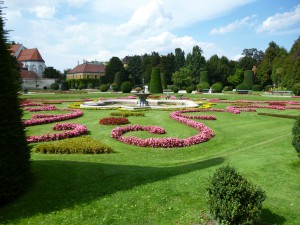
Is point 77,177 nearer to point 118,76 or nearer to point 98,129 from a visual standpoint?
point 98,129

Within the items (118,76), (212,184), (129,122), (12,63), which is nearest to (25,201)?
(12,63)

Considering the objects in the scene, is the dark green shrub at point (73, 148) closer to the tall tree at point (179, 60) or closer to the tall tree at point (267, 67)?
the tall tree at point (267, 67)

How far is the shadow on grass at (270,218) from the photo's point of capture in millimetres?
4918

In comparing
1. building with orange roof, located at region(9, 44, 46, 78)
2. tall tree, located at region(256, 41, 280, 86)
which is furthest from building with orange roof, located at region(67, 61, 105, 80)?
tall tree, located at region(256, 41, 280, 86)

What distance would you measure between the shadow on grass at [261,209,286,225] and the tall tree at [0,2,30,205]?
456 cm

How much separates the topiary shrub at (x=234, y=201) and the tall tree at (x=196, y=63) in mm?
67100

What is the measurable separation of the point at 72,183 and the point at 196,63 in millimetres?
66877

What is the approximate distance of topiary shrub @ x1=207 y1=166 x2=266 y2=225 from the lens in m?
4.42

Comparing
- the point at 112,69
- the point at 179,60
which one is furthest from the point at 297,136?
the point at 179,60

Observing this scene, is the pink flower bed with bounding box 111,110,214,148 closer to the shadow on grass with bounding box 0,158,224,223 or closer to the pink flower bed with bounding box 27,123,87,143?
the pink flower bed with bounding box 27,123,87,143

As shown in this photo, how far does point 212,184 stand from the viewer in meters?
4.73

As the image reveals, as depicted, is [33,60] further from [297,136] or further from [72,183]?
[297,136]

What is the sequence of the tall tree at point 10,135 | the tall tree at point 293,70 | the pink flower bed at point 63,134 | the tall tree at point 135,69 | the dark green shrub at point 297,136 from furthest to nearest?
the tall tree at point 135,69
the tall tree at point 293,70
the pink flower bed at point 63,134
the dark green shrub at point 297,136
the tall tree at point 10,135

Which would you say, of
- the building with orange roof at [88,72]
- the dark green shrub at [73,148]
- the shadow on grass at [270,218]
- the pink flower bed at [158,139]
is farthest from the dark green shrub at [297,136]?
the building with orange roof at [88,72]
